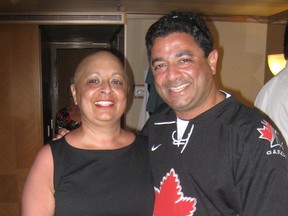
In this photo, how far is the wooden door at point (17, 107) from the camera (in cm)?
329

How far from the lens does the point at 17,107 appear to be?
3.33 meters

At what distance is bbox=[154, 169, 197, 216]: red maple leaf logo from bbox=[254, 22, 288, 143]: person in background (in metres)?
0.73

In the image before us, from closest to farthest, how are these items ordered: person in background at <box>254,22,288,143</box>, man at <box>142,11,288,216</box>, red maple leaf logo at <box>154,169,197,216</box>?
man at <box>142,11,288,216</box>, red maple leaf logo at <box>154,169,197,216</box>, person in background at <box>254,22,288,143</box>

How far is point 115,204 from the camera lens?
1207 millimetres

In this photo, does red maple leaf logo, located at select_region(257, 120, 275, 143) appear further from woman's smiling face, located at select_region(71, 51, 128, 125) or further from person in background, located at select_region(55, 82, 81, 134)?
person in background, located at select_region(55, 82, 81, 134)

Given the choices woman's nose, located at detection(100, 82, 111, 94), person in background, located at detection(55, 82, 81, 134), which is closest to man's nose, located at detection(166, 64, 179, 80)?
woman's nose, located at detection(100, 82, 111, 94)

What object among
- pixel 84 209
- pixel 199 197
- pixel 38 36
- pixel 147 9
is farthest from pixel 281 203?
pixel 38 36

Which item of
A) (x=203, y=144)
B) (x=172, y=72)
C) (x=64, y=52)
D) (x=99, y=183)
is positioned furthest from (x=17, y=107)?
(x=203, y=144)

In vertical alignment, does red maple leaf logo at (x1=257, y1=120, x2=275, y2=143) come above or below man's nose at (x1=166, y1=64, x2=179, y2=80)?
below

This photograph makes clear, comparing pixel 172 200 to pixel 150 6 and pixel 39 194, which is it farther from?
pixel 150 6

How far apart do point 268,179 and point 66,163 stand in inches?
30.4

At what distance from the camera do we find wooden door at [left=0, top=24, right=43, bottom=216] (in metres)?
3.29

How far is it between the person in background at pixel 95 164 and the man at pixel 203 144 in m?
0.10

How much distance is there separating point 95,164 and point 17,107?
2413mm
